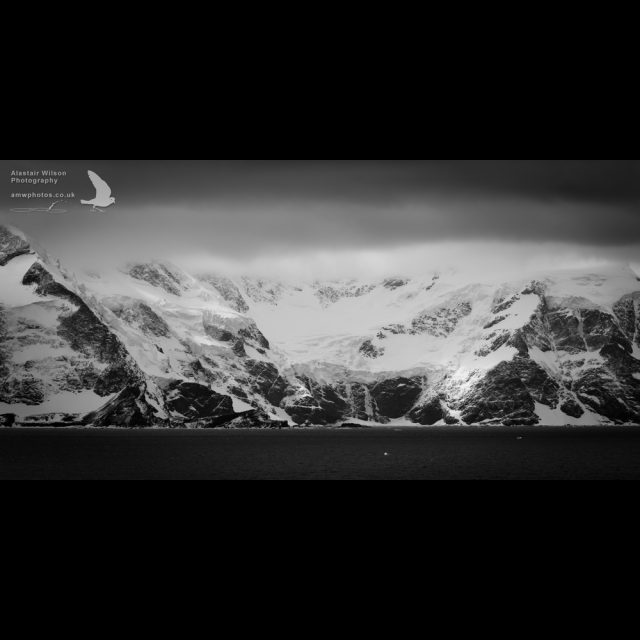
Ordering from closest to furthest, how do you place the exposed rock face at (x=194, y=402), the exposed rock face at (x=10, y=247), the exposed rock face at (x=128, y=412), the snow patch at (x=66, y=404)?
the snow patch at (x=66, y=404)
the exposed rock face at (x=128, y=412)
the exposed rock face at (x=10, y=247)
the exposed rock face at (x=194, y=402)

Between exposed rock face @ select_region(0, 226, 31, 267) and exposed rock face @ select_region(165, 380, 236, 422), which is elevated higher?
exposed rock face @ select_region(0, 226, 31, 267)

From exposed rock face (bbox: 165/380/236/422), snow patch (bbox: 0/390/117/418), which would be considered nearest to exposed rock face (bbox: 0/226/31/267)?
snow patch (bbox: 0/390/117/418)

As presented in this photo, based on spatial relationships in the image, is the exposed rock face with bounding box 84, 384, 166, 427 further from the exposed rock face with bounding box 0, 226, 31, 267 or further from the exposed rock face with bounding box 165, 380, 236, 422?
the exposed rock face with bounding box 0, 226, 31, 267

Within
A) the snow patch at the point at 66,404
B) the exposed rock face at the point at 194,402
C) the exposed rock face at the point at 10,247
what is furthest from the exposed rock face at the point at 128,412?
the exposed rock face at the point at 10,247

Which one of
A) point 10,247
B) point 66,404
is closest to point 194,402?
point 66,404

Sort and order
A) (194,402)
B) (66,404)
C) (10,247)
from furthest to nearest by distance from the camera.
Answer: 1. (194,402)
2. (10,247)
3. (66,404)

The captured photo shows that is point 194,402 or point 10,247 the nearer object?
point 10,247

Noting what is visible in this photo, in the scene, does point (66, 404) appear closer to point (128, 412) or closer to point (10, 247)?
point (128, 412)

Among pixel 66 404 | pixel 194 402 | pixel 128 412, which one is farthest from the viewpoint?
pixel 194 402

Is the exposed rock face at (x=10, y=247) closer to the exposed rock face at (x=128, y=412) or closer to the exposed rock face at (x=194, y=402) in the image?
the exposed rock face at (x=128, y=412)
